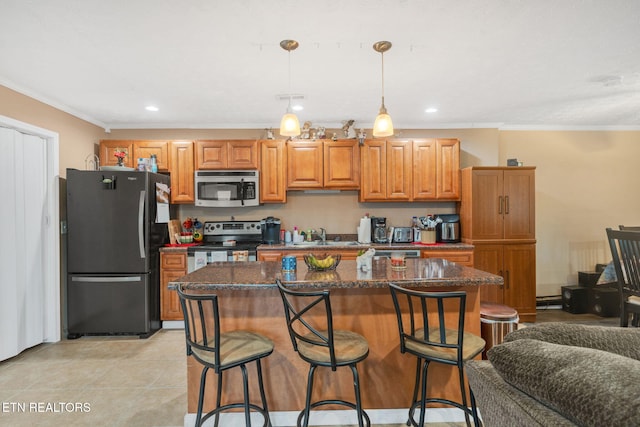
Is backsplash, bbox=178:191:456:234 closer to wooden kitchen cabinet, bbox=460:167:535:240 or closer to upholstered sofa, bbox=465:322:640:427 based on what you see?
wooden kitchen cabinet, bbox=460:167:535:240

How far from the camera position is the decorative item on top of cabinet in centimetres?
446

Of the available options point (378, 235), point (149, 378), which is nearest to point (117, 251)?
point (149, 378)

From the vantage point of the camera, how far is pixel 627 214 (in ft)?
16.1

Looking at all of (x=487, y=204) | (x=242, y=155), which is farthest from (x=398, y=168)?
(x=242, y=155)

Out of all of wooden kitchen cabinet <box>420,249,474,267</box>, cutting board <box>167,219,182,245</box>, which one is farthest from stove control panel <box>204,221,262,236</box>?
wooden kitchen cabinet <box>420,249,474,267</box>

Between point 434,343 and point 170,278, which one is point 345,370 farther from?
point 170,278

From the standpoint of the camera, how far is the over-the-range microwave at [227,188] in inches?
175

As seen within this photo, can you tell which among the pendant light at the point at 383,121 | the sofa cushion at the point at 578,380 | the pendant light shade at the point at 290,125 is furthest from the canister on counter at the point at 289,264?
the sofa cushion at the point at 578,380

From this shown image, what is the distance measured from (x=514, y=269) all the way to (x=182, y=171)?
14.0ft

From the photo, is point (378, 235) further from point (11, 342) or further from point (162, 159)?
point (11, 342)

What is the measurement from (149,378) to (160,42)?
2.61m

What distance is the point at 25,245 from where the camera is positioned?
3400 millimetres

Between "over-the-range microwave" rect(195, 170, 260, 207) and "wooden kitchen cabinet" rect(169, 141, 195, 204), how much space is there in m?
0.12

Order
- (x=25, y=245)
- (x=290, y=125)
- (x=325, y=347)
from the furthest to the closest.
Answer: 1. (x=25, y=245)
2. (x=290, y=125)
3. (x=325, y=347)
